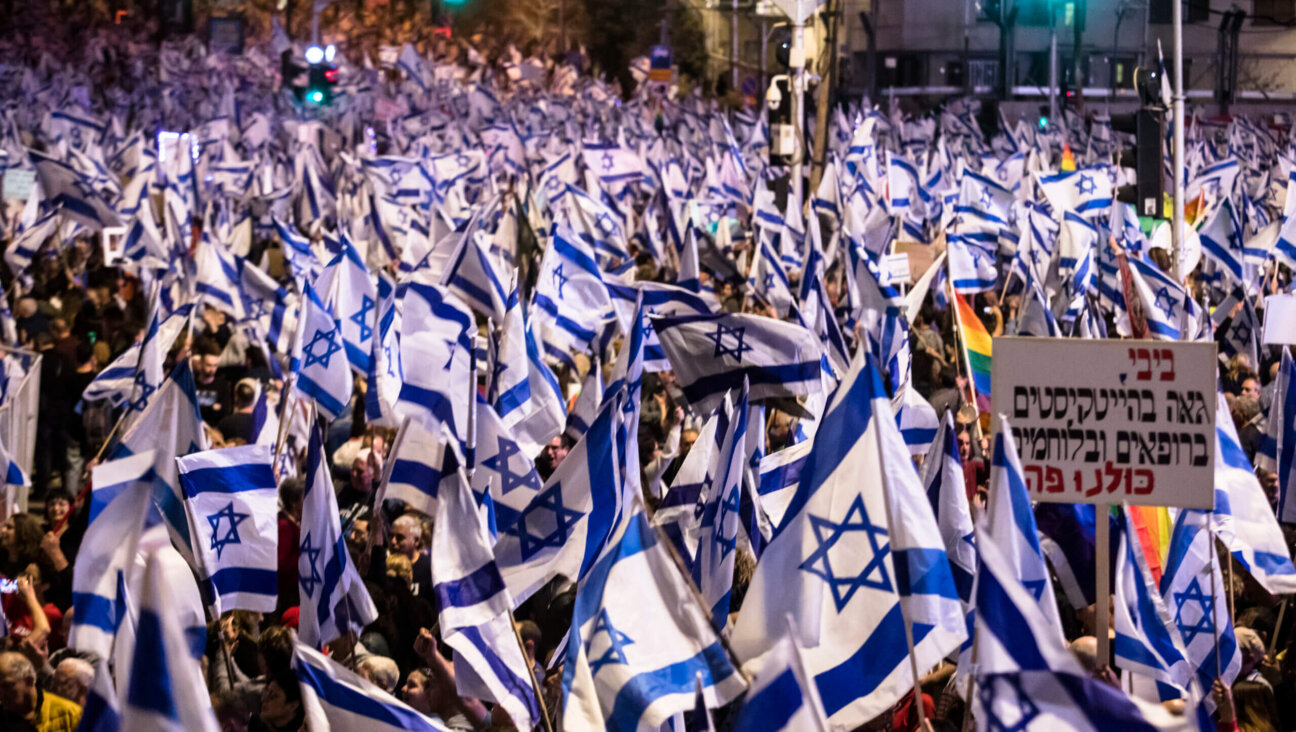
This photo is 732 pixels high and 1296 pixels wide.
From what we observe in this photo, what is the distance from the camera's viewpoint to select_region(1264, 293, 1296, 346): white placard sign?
972cm

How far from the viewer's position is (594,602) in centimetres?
492

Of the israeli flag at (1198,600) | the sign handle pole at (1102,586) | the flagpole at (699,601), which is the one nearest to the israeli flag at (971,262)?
the israeli flag at (1198,600)

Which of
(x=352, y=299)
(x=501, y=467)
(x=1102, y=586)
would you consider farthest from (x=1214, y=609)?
(x=352, y=299)

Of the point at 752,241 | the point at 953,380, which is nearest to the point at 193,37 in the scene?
the point at 752,241

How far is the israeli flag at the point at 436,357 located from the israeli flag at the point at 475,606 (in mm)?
2379

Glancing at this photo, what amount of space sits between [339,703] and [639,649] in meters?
0.85

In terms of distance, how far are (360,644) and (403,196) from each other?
12.4m

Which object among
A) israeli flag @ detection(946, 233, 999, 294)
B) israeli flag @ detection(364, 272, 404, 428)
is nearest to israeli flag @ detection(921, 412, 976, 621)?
israeli flag @ detection(364, 272, 404, 428)

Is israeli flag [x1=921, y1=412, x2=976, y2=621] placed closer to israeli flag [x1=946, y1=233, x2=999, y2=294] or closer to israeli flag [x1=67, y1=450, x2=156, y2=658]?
israeli flag [x1=67, y1=450, x2=156, y2=658]

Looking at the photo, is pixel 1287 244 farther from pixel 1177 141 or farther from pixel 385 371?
pixel 385 371

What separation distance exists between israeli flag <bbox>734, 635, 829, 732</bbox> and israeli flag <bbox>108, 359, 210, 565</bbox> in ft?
10.3

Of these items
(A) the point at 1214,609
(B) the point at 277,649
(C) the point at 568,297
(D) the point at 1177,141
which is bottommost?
(B) the point at 277,649

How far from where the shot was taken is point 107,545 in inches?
240

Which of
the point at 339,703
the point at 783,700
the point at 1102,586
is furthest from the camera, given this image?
the point at 1102,586
